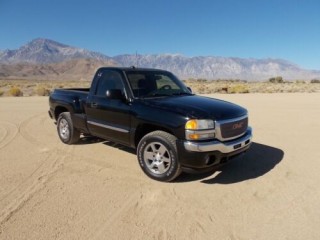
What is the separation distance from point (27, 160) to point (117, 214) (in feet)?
9.80

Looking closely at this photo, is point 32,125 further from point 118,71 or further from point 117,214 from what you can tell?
point 117,214

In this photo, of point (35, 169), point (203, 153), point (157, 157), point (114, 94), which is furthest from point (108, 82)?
point (203, 153)

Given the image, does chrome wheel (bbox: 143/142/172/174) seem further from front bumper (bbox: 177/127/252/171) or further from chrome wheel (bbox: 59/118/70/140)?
chrome wheel (bbox: 59/118/70/140)

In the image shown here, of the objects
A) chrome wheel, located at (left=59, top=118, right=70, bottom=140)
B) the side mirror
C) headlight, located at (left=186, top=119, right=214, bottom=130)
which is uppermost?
the side mirror

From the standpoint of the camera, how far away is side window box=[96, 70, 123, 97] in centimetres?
590

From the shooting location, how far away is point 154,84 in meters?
5.96

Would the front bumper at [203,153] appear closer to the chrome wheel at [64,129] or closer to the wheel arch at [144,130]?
the wheel arch at [144,130]

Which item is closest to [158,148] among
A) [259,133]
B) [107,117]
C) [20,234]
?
[107,117]

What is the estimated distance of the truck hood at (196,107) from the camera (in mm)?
4691

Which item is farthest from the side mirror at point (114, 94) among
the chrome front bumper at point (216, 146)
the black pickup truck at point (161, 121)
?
the chrome front bumper at point (216, 146)

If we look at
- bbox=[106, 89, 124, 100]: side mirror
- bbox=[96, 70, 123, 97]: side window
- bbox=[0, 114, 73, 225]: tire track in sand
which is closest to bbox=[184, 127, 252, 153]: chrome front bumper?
bbox=[106, 89, 124, 100]: side mirror

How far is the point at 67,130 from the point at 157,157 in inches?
123

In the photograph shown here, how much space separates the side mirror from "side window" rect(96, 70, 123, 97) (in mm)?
350

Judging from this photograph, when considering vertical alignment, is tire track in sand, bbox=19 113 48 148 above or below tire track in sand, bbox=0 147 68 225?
below
